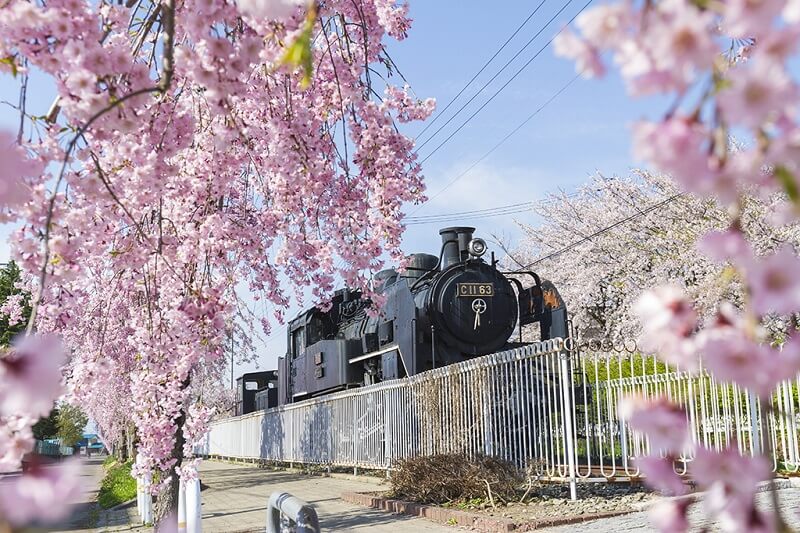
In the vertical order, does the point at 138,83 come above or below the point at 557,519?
above

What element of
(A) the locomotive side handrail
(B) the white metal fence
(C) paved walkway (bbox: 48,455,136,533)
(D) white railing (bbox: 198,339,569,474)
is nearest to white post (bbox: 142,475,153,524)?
(C) paved walkway (bbox: 48,455,136,533)

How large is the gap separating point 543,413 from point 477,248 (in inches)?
161

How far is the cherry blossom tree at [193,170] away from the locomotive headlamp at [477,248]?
5075mm

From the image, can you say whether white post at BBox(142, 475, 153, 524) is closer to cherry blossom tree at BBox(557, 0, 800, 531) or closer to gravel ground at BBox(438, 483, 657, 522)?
gravel ground at BBox(438, 483, 657, 522)

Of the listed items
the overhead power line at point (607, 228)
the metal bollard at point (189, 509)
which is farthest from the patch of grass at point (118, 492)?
the overhead power line at point (607, 228)

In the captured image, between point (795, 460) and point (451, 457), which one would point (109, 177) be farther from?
point (795, 460)

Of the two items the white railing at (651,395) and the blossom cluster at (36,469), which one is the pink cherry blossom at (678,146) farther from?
the white railing at (651,395)

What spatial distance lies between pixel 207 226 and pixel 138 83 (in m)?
2.47

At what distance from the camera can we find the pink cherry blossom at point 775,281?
2.95 feet

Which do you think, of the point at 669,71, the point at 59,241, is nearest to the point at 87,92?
the point at 59,241

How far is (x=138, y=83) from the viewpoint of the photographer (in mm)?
2998

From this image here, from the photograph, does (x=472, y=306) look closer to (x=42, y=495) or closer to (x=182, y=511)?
(x=182, y=511)

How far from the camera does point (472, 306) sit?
1220 centimetres

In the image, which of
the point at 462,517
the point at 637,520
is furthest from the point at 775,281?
the point at 462,517
